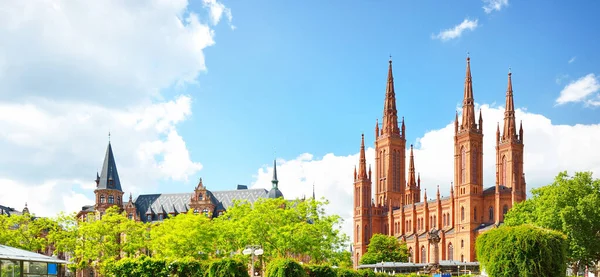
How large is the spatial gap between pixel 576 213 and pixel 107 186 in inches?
3436

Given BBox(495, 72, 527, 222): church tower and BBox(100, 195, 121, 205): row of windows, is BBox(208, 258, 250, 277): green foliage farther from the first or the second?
BBox(100, 195, 121, 205): row of windows

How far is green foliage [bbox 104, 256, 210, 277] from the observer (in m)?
45.0

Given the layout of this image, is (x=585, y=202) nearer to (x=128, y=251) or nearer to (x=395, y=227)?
(x=128, y=251)

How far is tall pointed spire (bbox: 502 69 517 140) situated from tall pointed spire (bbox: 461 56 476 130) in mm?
5876

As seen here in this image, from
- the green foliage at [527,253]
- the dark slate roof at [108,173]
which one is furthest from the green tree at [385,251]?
the green foliage at [527,253]

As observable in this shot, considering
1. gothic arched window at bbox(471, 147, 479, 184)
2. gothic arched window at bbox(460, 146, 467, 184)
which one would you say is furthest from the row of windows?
gothic arched window at bbox(471, 147, 479, 184)

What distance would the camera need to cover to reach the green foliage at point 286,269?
40.2 m

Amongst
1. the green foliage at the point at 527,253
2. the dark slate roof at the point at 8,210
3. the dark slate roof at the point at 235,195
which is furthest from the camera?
the dark slate roof at the point at 235,195

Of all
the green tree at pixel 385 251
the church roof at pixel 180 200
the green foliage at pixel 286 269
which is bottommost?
the green tree at pixel 385 251

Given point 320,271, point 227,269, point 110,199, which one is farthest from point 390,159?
point 227,269

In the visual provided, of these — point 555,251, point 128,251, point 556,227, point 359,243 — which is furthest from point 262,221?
point 359,243

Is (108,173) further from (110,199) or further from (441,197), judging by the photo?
(441,197)

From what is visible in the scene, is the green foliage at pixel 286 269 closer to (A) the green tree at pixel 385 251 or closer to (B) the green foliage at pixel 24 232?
(B) the green foliage at pixel 24 232

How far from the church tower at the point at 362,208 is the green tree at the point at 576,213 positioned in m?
72.3
